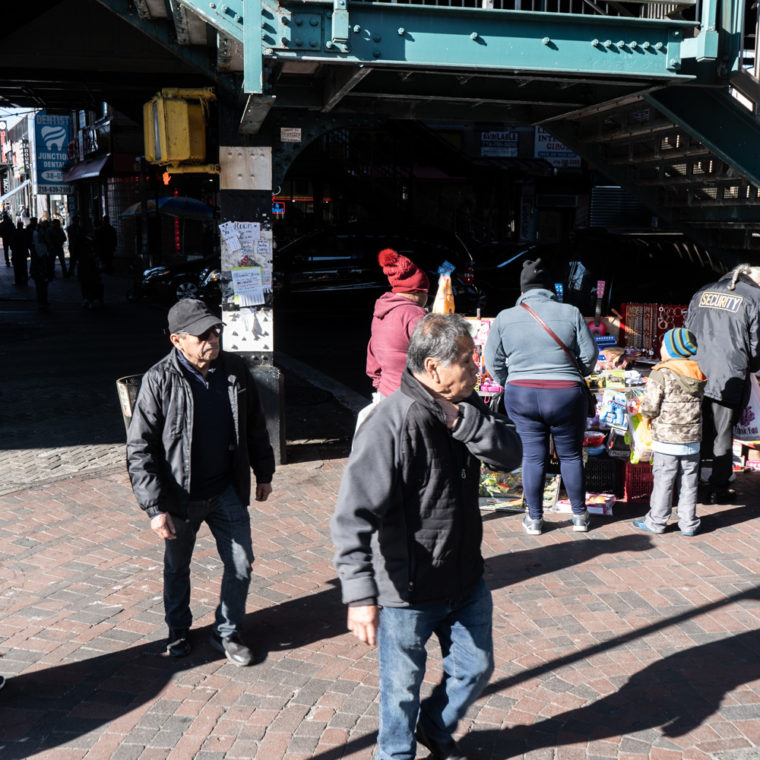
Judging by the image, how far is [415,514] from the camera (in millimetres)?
3037

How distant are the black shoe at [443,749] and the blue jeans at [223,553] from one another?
4.05 feet

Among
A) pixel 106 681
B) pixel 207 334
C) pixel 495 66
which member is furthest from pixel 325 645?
pixel 495 66

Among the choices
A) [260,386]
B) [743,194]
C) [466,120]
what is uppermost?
[466,120]

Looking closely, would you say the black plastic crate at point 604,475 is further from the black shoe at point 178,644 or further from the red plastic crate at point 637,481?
the black shoe at point 178,644

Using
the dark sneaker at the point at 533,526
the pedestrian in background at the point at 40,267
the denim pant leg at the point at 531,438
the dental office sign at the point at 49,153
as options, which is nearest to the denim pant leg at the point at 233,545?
the denim pant leg at the point at 531,438

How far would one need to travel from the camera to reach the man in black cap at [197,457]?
4008 mm

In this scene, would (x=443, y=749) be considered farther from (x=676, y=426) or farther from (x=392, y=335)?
(x=676, y=426)

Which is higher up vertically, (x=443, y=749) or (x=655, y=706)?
(x=443, y=749)

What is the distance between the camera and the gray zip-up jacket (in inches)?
229

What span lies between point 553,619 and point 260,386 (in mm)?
3612

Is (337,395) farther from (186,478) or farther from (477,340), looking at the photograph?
→ (186,478)

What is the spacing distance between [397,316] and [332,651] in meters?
2.28

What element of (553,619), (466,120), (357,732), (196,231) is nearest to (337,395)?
(466,120)

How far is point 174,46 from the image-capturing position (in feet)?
22.6
